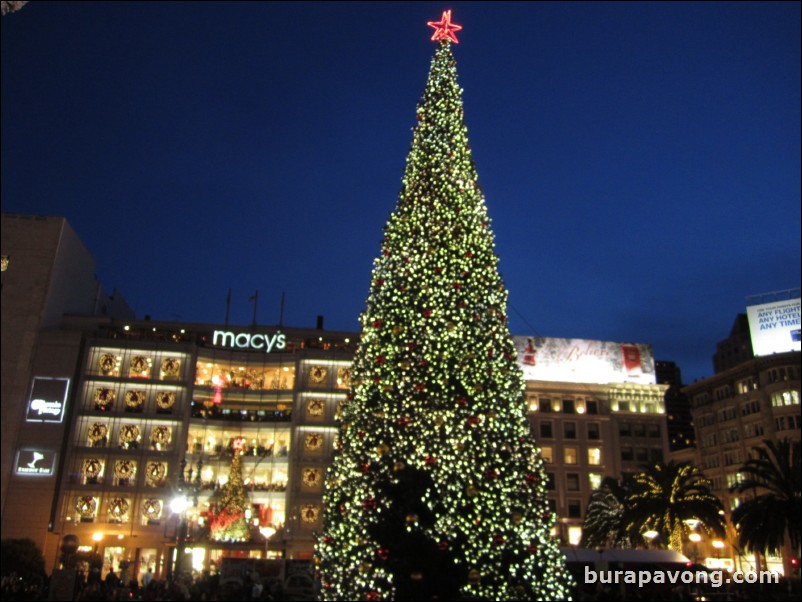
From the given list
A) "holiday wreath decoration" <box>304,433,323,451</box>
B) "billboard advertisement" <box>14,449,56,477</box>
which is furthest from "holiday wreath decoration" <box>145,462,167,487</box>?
"holiday wreath decoration" <box>304,433,323,451</box>

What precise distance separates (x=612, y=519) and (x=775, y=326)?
1564 inches

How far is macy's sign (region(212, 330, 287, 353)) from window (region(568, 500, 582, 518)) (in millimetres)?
34749

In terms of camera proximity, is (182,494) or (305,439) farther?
(305,439)

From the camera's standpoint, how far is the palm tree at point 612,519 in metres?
41.6

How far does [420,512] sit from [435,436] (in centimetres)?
215

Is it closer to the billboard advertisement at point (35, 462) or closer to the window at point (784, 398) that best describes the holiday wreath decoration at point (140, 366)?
the billboard advertisement at point (35, 462)

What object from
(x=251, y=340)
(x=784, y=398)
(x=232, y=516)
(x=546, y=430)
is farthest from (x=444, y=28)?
(x=784, y=398)

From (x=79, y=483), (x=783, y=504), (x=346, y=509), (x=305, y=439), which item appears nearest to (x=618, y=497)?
(x=783, y=504)

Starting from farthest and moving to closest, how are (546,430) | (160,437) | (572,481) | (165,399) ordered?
(546,430) → (572,481) → (165,399) → (160,437)

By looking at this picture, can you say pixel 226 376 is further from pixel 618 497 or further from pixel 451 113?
pixel 451 113

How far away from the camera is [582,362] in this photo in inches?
3054

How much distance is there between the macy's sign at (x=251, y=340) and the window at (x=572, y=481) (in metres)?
33.7

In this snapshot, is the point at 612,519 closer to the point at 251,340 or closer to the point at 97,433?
the point at 251,340

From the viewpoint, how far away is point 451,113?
2325 cm
